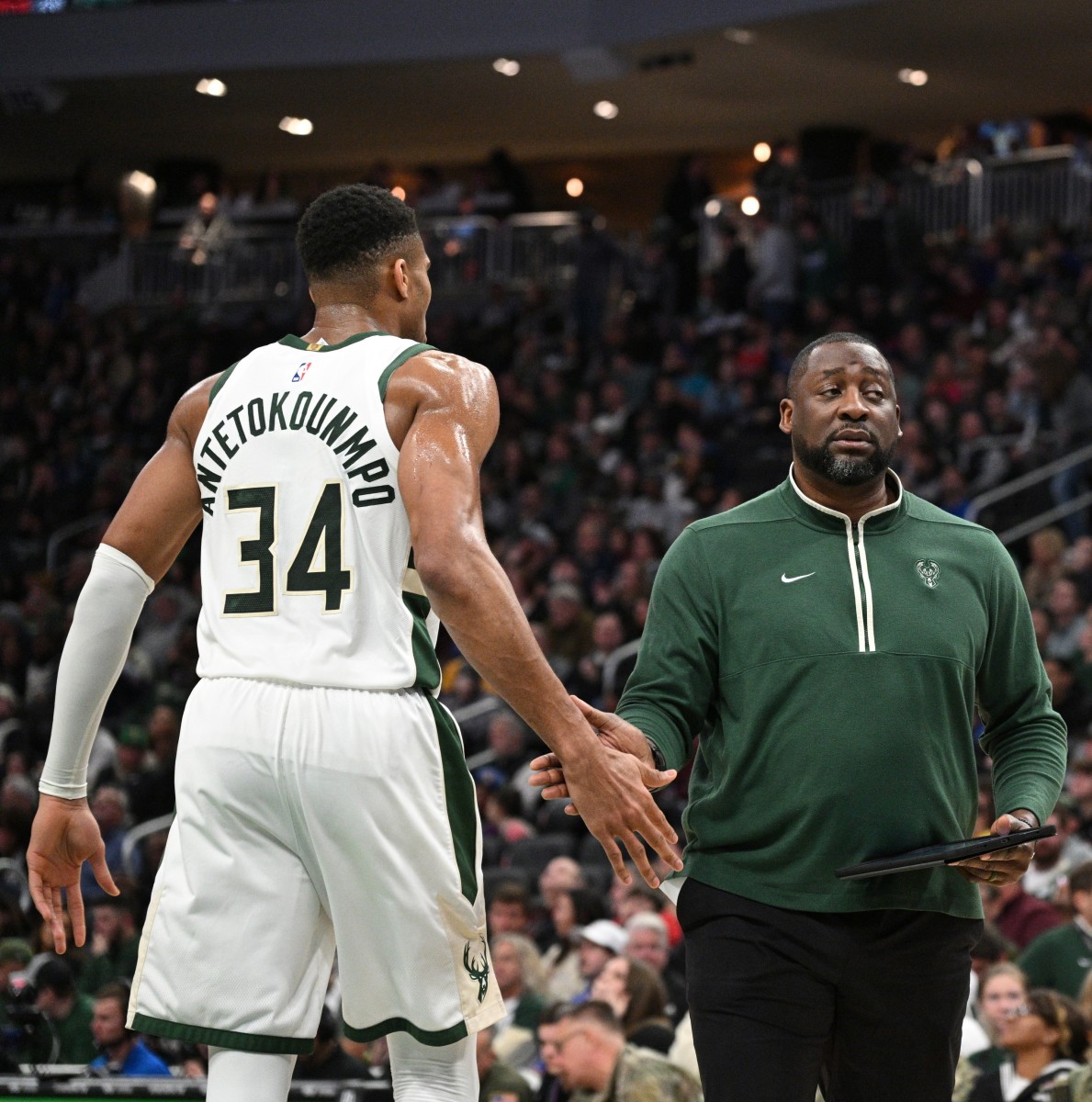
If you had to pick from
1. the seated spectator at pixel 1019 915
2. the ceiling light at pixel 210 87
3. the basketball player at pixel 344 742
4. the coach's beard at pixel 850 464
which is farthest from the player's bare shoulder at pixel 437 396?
the ceiling light at pixel 210 87

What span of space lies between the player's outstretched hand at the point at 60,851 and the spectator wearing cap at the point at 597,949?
480 cm

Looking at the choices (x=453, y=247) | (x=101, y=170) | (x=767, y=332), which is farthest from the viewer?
(x=101, y=170)

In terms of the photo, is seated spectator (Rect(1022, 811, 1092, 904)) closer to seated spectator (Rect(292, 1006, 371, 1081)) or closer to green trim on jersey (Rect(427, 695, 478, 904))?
seated spectator (Rect(292, 1006, 371, 1081))

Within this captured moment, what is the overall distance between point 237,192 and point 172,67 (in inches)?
227

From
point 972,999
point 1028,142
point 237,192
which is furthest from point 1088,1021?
point 237,192

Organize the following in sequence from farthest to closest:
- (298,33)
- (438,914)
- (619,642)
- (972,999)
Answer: (298,33) < (619,642) < (972,999) < (438,914)

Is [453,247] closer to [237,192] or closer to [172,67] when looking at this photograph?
[172,67]

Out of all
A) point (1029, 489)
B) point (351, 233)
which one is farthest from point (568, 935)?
point (1029, 489)

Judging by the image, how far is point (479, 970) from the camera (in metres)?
3.43

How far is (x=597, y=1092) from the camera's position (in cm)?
678

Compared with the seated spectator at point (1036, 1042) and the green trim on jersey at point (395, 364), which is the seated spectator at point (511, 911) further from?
the green trim on jersey at point (395, 364)

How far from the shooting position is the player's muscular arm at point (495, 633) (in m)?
3.27

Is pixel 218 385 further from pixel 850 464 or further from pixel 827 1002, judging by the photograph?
pixel 827 1002

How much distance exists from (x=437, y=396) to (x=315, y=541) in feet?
1.17
